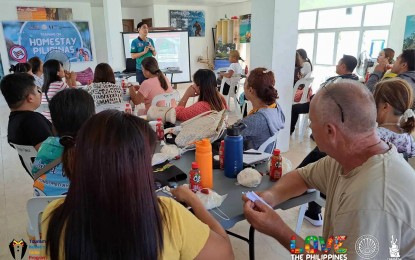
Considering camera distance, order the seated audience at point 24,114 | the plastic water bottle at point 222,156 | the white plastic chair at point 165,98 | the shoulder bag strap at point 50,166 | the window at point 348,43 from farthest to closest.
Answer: the window at point 348,43, the white plastic chair at point 165,98, the seated audience at point 24,114, the plastic water bottle at point 222,156, the shoulder bag strap at point 50,166

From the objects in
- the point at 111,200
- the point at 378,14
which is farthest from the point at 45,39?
the point at 111,200

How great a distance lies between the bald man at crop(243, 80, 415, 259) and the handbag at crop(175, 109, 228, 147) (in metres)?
0.65

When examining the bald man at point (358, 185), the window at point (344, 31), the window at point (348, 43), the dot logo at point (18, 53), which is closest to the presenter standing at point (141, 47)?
the bald man at point (358, 185)

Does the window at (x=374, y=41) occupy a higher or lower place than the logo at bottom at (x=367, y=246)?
higher

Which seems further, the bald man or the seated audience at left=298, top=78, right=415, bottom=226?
the seated audience at left=298, top=78, right=415, bottom=226

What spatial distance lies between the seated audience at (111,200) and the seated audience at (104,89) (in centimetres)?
233

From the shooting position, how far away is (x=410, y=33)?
6.21 m

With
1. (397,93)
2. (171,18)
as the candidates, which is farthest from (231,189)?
(171,18)

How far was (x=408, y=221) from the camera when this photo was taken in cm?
79

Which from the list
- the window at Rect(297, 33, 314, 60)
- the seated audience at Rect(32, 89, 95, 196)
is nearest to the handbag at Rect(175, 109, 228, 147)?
the seated audience at Rect(32, 89, 95, 196)

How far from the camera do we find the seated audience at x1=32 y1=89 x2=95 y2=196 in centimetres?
138

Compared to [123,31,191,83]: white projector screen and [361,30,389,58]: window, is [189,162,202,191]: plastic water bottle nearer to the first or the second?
[123,31,191,83]: white projector screen

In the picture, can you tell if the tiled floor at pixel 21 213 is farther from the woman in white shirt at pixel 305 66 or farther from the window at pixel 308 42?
the window at pixel 308 42

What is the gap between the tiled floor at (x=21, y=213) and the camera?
2047 mm
